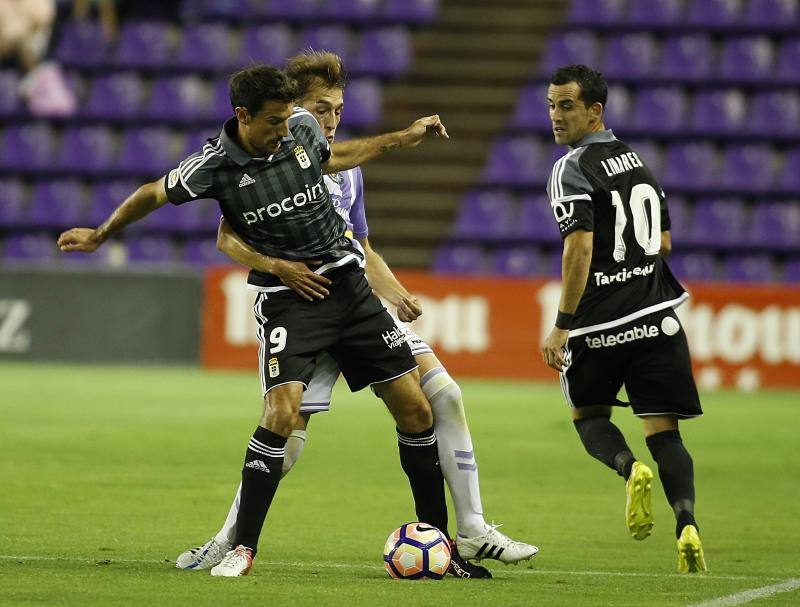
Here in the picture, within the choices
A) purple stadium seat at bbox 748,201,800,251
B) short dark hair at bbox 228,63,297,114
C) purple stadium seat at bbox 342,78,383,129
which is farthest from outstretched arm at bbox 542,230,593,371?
purple stadium seat at bbox 342,78,383,129

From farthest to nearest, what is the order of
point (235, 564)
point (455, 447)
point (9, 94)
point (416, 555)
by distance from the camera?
point (9, 94) < point (455, 447) < point (416, 555) < point (235, 564)

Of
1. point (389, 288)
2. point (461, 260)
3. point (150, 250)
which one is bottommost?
point (150, 250)

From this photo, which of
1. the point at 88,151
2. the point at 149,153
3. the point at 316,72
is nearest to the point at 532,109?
the point at 149,153

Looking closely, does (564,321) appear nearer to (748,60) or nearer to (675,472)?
(675,472)

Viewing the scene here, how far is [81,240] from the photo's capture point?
591 centimetres

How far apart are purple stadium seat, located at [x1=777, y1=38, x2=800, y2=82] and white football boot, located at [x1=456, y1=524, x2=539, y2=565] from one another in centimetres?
1588

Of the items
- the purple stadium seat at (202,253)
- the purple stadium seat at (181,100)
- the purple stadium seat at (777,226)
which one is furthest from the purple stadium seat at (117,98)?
the purple stadium seat at (777,226)

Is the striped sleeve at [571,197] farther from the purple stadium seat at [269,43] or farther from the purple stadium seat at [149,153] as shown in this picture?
the purple stadium seat at [269,43]

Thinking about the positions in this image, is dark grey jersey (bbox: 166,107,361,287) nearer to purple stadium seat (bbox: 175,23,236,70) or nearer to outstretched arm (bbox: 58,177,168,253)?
outstretched arm (bbox: 58,177,168,253)

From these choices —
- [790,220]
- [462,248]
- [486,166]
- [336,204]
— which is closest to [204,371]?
[462,248]

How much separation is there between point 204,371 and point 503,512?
32.9 ft

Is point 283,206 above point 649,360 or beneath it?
above

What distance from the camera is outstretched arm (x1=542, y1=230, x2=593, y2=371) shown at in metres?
6.31

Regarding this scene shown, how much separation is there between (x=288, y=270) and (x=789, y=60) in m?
16.4
